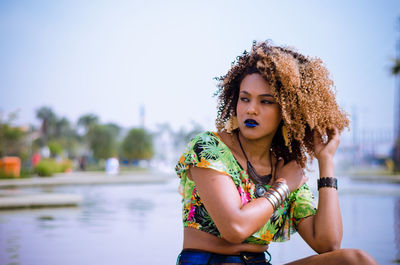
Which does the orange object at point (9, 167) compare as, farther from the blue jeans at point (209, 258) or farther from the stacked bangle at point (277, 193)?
the stacked bangle at point (277, 193)

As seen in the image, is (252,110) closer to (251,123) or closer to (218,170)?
(251,123)

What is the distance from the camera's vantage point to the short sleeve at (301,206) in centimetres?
235

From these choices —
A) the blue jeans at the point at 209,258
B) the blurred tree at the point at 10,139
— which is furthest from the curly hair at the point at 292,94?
the blurred tree at the point at 10,139

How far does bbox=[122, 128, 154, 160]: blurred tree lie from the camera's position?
192ft

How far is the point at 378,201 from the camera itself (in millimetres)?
11742

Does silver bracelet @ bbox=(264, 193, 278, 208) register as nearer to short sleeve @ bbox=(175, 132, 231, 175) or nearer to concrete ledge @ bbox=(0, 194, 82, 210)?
short sleeve @ bbox=(175, 132, 231, 175)

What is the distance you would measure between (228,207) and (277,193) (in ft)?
0.97

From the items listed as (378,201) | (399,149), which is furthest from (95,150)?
(378,201)

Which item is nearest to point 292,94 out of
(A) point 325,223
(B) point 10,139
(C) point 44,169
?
(A) point 325,223

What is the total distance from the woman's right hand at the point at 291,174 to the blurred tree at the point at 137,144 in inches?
2219

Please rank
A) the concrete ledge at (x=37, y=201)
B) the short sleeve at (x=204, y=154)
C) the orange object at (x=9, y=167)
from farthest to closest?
the orange object at (x=9, y=167)
the concrete ledge at (x=37, y=201)
the short sleeve at (x=204, y=154)

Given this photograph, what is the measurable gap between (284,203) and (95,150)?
6863cm

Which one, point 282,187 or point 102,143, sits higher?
point 102,143

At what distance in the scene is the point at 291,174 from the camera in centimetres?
233
